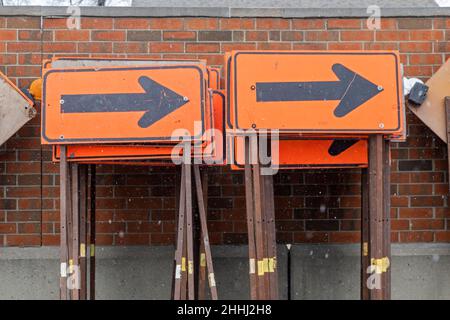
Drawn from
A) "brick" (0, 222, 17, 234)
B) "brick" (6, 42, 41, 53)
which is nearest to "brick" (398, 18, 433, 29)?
"brick" (6, 42, 41, 53)

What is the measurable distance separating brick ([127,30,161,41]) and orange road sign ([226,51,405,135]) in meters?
1.60

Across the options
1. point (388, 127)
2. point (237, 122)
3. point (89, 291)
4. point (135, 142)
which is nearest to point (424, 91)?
point (388, 127)

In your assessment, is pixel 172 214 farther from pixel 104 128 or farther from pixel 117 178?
pixel 104 128

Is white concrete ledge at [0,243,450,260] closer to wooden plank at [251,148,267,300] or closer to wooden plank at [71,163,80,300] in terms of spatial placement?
wooden plank at [71,163,80,300]

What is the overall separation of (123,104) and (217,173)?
1600mm

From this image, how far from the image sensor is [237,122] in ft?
14.8

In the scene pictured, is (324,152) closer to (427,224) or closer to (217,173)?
(217,173)

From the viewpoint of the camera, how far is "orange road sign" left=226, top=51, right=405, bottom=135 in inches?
177

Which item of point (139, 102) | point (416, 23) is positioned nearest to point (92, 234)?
point (139, 102)

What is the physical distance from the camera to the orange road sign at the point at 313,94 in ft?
14.7

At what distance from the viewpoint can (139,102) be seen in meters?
4.57

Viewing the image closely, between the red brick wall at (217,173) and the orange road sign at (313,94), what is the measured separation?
1.48m

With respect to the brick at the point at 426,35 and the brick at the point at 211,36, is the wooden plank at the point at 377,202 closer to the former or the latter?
the brick at the point at 426,35

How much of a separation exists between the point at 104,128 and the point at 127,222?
1544 millimetres
